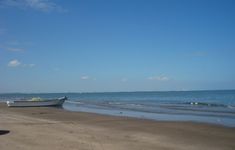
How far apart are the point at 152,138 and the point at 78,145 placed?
388cm

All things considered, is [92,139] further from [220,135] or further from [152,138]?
[220,135]

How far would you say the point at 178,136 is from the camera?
53.3ft

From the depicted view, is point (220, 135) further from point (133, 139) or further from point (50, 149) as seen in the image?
point (50, 149)

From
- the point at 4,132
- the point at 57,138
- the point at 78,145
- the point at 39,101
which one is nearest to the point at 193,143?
the point at 78,145

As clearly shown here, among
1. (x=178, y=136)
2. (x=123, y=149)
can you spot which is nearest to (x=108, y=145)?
(x=123, y=149)

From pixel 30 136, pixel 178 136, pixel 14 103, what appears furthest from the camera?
pixel 14 103

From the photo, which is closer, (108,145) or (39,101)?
(108,145)

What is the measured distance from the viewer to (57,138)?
14531 millimetres

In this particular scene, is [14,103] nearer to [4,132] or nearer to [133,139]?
[4,132]

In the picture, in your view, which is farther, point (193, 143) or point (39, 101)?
point (39, 101)

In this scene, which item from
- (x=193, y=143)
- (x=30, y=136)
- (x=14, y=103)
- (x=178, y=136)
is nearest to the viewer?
(x=193, y=143)

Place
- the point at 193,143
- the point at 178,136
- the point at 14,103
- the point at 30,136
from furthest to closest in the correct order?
1. the point at 14,103
2. the point at 178,136
3. the point at 30,136
4. the point at 193,143

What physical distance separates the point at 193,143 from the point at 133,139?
8.19ft

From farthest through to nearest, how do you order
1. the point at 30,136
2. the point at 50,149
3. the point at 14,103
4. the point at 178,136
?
the point at 14,103
the point at 178,136
the point at 30,136
the point at 50,149
